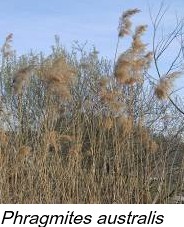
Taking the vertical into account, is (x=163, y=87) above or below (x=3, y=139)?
above

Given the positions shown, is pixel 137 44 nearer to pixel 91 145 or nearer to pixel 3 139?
pixel 91 145

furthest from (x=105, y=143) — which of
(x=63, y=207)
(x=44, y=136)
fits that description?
(x=63, y=207)

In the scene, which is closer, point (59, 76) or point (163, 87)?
point (59, 76)

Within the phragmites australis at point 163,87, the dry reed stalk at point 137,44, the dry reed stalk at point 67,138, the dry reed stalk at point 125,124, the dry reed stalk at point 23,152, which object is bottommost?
the dry reed stalk at point 23,152

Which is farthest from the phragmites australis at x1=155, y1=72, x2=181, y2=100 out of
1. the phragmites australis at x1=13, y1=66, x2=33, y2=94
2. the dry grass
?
the phragmites australis at x1=13, y1=66, x2=33, y2=94

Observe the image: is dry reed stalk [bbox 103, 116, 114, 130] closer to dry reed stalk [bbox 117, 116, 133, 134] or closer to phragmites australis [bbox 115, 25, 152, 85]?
dry reed stalk [bbox 117, 116, 133, 134]

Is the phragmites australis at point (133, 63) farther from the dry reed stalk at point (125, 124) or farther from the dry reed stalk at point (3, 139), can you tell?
the dry reed stalk at point (3, 139)

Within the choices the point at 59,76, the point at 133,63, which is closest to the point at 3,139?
the point at 59,76

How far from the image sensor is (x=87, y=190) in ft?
18.1

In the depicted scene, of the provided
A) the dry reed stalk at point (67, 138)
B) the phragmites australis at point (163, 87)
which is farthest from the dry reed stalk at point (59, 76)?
the phragmites australis at point (163, 87)

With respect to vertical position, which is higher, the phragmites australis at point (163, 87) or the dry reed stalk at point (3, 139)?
the phragmites australis at point (163, 87)

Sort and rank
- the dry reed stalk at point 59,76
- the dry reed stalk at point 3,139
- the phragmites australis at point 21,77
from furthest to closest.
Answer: the dry reed stalk at point 3,139 → the phragmites australis at point 21,77 → the dry reed stalk at point 59,76

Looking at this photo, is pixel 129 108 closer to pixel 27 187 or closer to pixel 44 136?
pixel 44 136

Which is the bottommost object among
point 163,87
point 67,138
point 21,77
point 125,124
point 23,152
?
point 23,152
